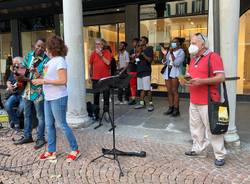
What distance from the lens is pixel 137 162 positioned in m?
4.37

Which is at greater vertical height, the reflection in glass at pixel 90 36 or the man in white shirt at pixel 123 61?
the reflection in glass at pixel 90 36

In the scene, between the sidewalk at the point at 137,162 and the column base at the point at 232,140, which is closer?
the sidewalk at the point at 137,162

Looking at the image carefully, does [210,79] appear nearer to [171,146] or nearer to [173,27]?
[171,146]

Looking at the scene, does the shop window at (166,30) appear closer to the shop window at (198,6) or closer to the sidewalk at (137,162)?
the shop window at (198,6)

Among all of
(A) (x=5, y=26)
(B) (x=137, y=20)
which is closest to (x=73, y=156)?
(B) (x=137, y=20)

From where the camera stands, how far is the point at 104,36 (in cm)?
1040

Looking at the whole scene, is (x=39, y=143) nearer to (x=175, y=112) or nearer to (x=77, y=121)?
(x=77, y=121)

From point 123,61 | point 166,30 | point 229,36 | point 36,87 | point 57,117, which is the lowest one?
point 57,117

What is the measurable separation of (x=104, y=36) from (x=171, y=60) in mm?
4345

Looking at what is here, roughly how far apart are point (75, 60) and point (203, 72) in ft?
9.31

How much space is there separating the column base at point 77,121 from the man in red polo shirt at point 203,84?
8.20ft

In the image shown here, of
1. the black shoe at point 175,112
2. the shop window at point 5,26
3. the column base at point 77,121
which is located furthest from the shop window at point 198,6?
the shop window at point 5,26

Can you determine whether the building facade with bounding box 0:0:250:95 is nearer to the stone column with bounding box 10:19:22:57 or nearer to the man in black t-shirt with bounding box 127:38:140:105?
the stone column with bounding box 10:19:22:57

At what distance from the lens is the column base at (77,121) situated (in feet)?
19.8
